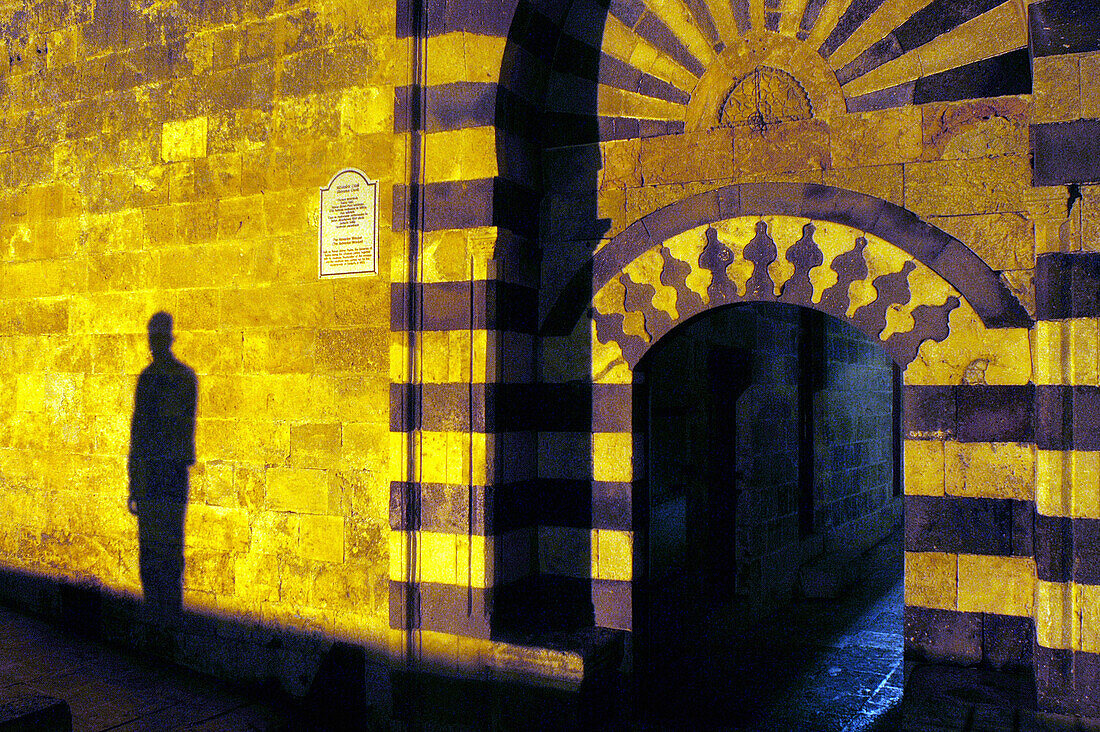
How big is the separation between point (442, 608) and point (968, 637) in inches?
95.5

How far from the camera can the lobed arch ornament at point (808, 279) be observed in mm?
3578

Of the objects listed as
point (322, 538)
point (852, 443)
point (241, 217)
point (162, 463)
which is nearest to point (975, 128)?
point (322, 538)

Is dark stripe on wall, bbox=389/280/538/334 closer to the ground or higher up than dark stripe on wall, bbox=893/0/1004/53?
closer to the ground

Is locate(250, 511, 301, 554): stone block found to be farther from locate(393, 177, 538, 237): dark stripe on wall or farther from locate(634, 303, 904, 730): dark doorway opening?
locate(634, 303, 904, 730): dark doorway opening

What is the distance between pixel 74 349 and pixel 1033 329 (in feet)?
18.9

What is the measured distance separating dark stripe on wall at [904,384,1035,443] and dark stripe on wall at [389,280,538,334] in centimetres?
191

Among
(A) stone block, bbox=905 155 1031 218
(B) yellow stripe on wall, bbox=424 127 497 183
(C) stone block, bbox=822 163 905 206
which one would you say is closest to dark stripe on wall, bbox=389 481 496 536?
(B) yellow stripe on wall, bbox=424 127 497 183

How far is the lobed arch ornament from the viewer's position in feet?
11.7

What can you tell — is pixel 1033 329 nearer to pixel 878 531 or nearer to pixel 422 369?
pixel 422 369

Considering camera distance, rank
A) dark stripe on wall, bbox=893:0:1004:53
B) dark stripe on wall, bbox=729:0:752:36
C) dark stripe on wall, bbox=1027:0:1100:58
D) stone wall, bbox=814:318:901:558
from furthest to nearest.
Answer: stone wall, bbox=814:318:901:558 < dark stripe on wall, bbox=729:0:752:36 < dark stripe on wall, bbox=893:0:1004:53 < dark stripe on wall, bbox=1027:0:1100:58

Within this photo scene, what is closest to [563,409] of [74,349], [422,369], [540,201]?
[422,369]

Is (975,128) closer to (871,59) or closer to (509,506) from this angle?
Result: (871,59)

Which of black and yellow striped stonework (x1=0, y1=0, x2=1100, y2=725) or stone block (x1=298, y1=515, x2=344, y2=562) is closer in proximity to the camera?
black and yellow striped stonework (x1=0, y1=0, x2=1100, y2=725)

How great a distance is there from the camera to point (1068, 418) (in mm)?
3254
